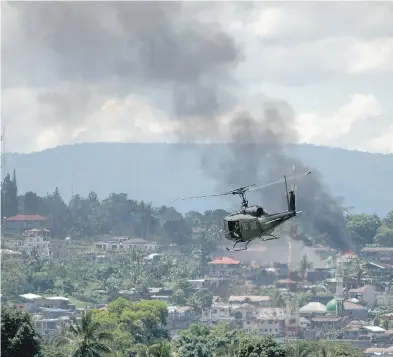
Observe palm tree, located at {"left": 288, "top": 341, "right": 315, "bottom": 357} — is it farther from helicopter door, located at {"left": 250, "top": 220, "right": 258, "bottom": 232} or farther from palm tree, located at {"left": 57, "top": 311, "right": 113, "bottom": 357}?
helicopter door, located at {"left": 250, "top": 220, "right": 258, "bottom": 232}

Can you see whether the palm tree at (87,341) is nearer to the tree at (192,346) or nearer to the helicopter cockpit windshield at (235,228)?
the helicopter cockpit windshield at (235,228)

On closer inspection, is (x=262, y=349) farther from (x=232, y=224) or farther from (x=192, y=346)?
(x=192, y=346)

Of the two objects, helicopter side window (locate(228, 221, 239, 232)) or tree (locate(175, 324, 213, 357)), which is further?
tree (locate(175, 324, 213, 357))

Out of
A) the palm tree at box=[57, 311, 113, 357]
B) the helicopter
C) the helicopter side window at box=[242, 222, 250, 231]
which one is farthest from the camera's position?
the palm tree at box=[57, 311, 113, 357]

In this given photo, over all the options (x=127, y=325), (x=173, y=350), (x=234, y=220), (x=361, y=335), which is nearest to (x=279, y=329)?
(x=361, y=335)

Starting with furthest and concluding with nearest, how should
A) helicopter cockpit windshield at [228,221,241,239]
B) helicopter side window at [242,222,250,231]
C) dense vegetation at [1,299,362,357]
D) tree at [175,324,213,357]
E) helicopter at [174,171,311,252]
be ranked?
tree at [175,324,213,357] < dense vegetation at [1,299,362,357] < helicopter cockpit windshield at [228,221,241,239] < helicopter side window at [242,222,250,231] < helicopter at [174,171,311,252]

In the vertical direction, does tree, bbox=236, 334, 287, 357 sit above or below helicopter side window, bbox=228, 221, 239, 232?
below

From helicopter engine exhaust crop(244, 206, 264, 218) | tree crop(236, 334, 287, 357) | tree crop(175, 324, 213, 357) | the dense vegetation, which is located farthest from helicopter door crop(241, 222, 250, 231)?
tree crop(175, 324, 213, 357)

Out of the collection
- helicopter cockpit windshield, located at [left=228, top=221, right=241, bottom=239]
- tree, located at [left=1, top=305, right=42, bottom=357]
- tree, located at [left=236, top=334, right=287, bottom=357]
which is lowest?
tree, located at [left=236, top=334, right=287, bottom=357]

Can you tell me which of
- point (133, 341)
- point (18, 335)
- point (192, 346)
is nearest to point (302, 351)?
point (192, 346)
